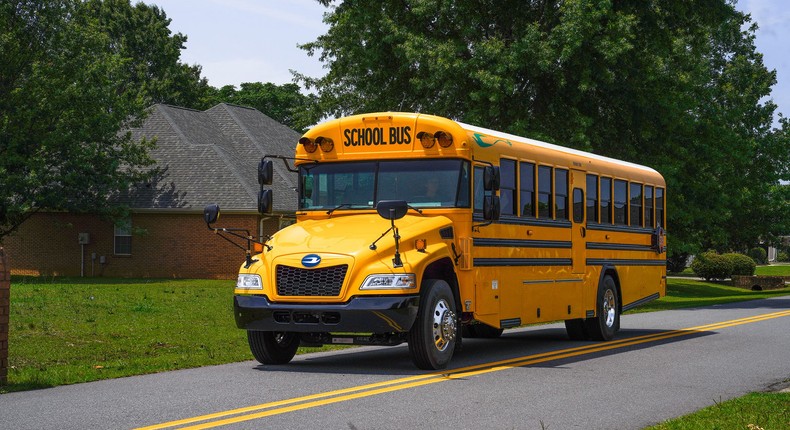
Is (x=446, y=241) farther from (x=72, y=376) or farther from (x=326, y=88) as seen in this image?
(x=326, y=88)

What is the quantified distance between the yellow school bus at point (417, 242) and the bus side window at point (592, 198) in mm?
116

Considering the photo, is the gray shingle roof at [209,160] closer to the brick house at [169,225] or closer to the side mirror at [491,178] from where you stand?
the brick house at [169,225]

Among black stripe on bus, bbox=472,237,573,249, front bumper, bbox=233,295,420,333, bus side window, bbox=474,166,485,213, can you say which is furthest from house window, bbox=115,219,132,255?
front bumper, bbox=233,295,420,333

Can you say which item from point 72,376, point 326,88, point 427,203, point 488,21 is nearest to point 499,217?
point 427,203

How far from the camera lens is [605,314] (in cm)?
1827

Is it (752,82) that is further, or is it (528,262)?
(752,82)

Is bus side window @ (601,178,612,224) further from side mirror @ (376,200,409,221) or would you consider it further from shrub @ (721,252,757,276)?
shrub @ (721,252,757,276)

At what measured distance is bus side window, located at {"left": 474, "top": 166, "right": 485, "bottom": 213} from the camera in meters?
13.9

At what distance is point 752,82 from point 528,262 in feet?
156

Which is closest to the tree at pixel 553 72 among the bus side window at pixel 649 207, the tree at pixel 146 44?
the bus side window at pixel 649 207

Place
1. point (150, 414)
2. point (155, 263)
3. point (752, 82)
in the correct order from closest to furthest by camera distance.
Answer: point (150, 414) < point (155, 263) < point (752, 82)

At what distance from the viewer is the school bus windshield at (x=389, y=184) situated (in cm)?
1374

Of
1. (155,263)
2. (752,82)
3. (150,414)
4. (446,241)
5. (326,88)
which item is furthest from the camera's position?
(752,82)

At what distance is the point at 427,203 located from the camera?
13.8m
